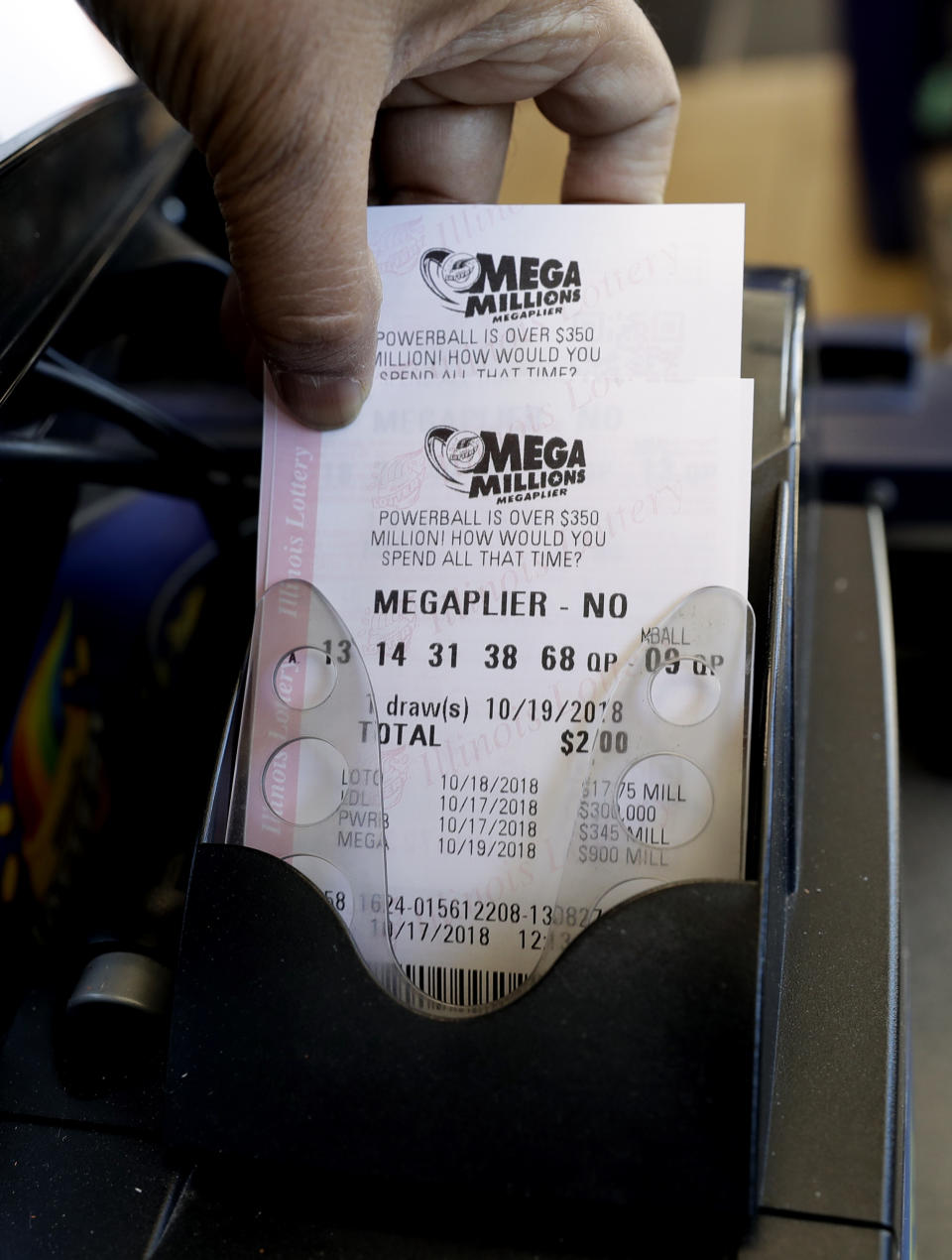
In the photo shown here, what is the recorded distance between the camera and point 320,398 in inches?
18.2

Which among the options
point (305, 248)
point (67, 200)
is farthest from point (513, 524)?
point (67, 200)

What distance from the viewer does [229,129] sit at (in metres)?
0.39

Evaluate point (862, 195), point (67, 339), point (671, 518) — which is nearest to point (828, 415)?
point (671, 518)

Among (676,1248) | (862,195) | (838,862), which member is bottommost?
(676,1248)

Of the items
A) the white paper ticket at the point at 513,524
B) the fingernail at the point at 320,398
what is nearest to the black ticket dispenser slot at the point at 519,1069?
the white paper ticket at the point at 513,524

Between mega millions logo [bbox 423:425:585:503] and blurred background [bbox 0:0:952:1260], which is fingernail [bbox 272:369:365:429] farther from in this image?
blurred background [bbox 0:0:952:1260]

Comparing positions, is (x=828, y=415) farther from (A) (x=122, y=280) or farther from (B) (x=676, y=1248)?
(B) (x=676, y=1248)

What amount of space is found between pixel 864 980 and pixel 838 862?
6 centimetres

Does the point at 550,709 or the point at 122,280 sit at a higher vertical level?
the point at 122,280

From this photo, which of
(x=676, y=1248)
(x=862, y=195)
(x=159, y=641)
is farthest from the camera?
(x=862, y=195)

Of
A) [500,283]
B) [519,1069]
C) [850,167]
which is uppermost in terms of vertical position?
[850,167]

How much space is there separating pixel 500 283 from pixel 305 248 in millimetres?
98

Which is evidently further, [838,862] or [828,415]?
[828,415]

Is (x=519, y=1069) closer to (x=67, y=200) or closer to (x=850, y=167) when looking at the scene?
(x=67, y=200)
